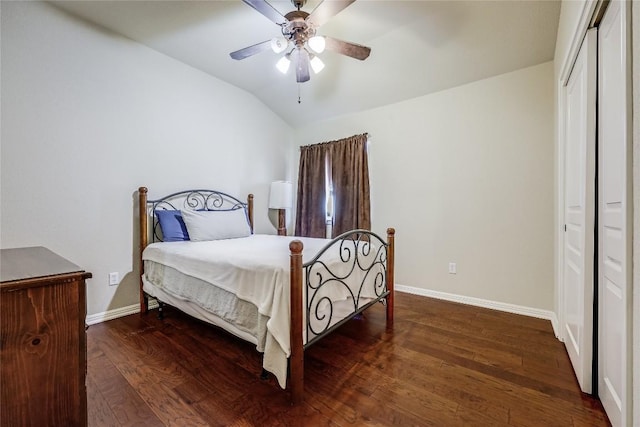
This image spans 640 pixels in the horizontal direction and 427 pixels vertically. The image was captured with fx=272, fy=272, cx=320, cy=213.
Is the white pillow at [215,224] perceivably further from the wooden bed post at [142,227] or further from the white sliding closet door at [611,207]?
the white sliding closet door at [611,207]

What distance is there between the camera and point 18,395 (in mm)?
802

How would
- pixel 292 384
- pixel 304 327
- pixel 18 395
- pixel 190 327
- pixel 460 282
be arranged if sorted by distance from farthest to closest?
1. pixel 460 282
2. pixel 190 327
3. pixel 304 327
4. pixel 292 384
5. pixel 18 395

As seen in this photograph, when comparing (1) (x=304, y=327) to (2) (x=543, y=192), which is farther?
(2) (x=543, y=192)

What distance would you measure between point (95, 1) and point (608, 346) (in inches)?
170

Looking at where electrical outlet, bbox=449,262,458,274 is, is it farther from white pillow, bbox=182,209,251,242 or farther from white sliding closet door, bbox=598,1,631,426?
white pillow, bbox=182,209,251,242

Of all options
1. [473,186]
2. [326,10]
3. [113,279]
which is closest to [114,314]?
[113,279]

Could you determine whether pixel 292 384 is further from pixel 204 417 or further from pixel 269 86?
pixel 269 86

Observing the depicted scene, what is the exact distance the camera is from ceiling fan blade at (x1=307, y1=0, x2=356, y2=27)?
1.82m

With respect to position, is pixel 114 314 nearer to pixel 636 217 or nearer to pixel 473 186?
pixel 636 217

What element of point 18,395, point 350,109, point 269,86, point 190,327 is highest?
point 269,86

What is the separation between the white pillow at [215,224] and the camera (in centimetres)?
288

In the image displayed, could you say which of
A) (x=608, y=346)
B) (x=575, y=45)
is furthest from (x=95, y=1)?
(x=608, y=346)

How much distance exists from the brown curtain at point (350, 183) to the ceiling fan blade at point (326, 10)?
188cm

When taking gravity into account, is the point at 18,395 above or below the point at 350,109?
below
